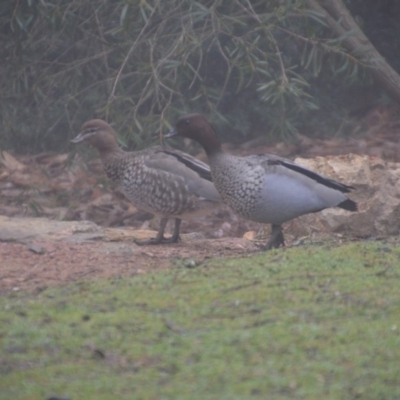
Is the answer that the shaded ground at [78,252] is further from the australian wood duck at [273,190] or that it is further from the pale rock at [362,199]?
the pale rock at [362,199]

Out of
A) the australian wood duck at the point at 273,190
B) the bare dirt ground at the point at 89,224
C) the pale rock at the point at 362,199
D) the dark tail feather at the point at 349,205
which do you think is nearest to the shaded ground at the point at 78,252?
the bare dirt ground at the point at 89,224

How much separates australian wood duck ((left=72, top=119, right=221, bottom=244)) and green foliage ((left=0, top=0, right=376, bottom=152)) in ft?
3.66

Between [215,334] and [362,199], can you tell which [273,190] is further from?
[215,334]

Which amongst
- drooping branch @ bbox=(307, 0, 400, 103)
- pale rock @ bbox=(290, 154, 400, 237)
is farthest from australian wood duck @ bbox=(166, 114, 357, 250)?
drooping branch @ bbox=(307, 0, 400, 103)

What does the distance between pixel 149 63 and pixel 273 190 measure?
2.75 meters

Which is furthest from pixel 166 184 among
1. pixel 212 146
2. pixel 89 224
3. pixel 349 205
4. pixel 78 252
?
pixel 349 205

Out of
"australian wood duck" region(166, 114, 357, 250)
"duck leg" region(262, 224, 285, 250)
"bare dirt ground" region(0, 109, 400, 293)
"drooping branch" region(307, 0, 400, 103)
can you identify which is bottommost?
"bare dirt ground" region(0, 109, 400, 293)

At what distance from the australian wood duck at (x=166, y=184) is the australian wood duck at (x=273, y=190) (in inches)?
22.2

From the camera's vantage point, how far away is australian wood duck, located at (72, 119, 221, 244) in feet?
27.9

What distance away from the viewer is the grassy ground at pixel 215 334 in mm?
4504

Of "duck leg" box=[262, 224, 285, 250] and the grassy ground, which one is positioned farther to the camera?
"duck leg" box=[262, 224, 285, 250]

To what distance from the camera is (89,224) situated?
8.67 meters

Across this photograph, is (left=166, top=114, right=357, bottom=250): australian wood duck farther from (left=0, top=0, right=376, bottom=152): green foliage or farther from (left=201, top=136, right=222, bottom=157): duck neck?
(left=0, top=0, right=376, bottom=152): green foliage

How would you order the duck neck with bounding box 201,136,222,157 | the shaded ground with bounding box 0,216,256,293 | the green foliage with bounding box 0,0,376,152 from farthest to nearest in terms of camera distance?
the green foliage with bounding box 0,0,376,152
the duck neck with bounding box 201,136,222,157
the shaded ground with bounding box 0,216,256,293
